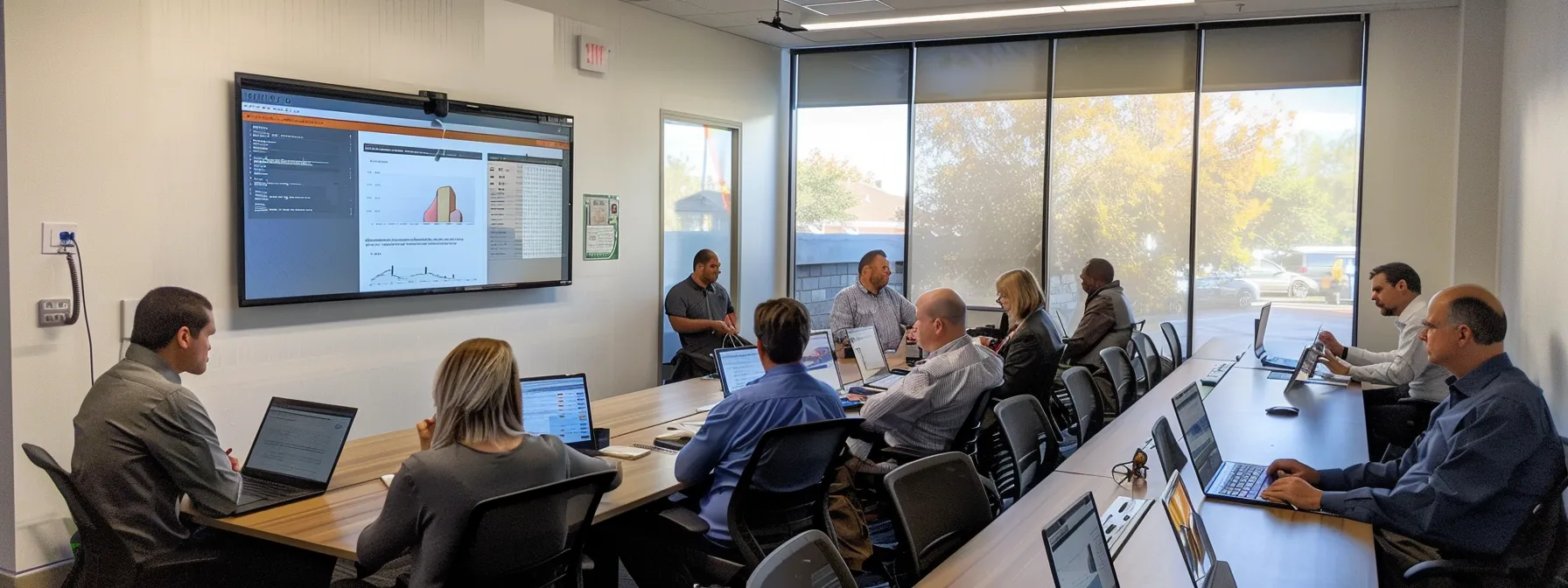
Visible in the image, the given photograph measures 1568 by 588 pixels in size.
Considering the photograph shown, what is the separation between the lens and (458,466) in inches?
99.7

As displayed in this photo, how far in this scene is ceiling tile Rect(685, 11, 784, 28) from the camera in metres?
7.48

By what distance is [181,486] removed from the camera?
2854 mm

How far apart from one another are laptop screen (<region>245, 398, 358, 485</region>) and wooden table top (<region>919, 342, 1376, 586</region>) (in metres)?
1.82

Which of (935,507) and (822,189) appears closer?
(935,507)

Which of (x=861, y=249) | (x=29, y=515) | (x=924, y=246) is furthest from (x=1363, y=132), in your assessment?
(x=29, y=515)

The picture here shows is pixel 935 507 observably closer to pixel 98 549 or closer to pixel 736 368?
pixel 736 368

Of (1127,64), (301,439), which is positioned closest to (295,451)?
(301,439)

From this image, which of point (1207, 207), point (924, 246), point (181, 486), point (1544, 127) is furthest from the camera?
point (924, 246)

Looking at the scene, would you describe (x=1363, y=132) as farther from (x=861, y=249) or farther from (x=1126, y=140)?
(x=861, y=249)

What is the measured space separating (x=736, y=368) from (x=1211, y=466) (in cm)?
202

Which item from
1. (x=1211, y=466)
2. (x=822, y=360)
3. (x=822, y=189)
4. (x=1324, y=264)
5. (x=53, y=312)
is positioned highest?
(x=822, y=189)

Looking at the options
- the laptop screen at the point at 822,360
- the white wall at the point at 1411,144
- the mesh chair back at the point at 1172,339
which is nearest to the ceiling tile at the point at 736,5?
the laptop screen at the point at 822,360

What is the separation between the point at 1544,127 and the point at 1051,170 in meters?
3.78

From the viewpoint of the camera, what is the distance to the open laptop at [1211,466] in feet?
9.98
